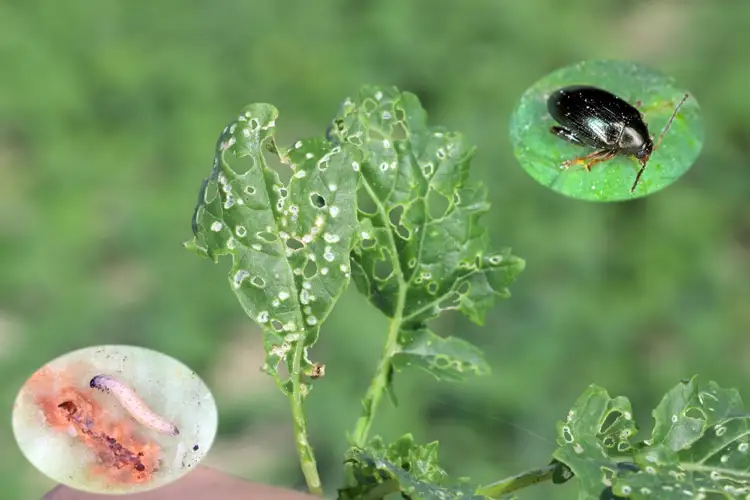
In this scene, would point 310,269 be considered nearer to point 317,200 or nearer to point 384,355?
point 317,200

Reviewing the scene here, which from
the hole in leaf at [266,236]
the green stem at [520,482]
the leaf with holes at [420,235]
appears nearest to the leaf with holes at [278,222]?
the hole in leaf at [266,236]

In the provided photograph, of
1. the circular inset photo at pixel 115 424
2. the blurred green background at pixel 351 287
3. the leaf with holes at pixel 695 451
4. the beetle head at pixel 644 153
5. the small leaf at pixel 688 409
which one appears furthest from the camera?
the blurred green background at pixel 351 287

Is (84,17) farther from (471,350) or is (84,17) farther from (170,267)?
(471,350)

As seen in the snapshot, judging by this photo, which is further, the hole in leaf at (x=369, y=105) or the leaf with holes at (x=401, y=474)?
the hole in leaf at (x=369, y=105)

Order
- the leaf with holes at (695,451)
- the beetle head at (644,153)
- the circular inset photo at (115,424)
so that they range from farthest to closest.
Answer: the beetle head at (644,153)
the circular inset photo at (115,424)
the leaf with holes at (695,451)

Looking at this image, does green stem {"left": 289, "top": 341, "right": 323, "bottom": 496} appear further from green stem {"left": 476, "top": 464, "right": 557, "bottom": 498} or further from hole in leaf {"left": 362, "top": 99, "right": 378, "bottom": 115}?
hole in leaf {"left": 362, "top": 99, "right": 378, "bottom": 115}

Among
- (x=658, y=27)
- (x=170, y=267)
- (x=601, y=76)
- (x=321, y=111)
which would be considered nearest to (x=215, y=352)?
(x=170, y=267)

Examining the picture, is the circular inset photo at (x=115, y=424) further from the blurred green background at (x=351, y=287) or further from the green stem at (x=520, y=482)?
the blurred green background at (x=351, y=287)
